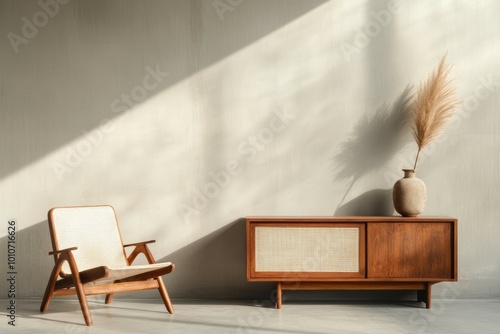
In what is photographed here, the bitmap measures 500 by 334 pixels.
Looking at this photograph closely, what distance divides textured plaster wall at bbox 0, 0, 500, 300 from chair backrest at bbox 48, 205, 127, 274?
295 millimetres

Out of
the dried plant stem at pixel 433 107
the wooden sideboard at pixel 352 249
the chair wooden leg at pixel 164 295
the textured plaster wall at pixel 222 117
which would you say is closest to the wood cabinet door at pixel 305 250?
the wooden sideboard at pixel 352 249

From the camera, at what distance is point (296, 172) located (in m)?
5.39

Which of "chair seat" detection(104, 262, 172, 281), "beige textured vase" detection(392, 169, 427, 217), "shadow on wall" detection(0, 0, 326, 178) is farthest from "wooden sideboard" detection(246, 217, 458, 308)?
"shadow on wall" detection(0, 0, 326, 178)

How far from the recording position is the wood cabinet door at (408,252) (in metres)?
4.86

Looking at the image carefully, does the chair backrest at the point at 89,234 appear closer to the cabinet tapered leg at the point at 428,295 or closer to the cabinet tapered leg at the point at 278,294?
the cabinet tapered leg at the point at 278,294

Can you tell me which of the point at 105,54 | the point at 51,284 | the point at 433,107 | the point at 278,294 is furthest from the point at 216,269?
the point at 433,107

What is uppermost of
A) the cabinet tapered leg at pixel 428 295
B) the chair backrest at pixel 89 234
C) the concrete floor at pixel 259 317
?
the chair backrest at pixel 89 234

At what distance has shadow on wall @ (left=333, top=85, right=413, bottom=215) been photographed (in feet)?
17.6

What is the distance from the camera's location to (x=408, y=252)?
486 centimetres

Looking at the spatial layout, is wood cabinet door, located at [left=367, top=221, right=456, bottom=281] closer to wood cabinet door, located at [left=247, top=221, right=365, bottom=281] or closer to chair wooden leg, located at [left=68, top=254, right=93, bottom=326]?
wood cabinet door, located at [left=247, top=221, right=365, bottom=281]

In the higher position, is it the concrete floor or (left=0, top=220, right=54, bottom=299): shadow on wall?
(left=0, top=220, right=54, bottom=299): shadow on wall

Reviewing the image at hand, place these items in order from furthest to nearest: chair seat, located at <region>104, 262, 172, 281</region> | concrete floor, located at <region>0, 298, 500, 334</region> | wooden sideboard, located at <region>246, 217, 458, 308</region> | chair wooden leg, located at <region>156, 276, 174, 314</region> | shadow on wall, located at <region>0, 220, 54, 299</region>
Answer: shadow on wall, located at <region>0, 220, 54, 299</region>, wooden sideboard, located at <region>246, 217, 458, 308</region>, chair wooden leg, located at <region>156, 276, 174, 314</region>, chair seat, located at <region>104, 262, 172, 281</region>, concrete floor, located at <region>0, 298, 500, 334</region>

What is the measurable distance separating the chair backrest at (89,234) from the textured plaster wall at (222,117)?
→ 11.6 inches

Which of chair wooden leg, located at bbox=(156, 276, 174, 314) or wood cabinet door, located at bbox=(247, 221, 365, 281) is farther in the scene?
wood cabinet door, located at bbox=(247, 221, 365, 281)
